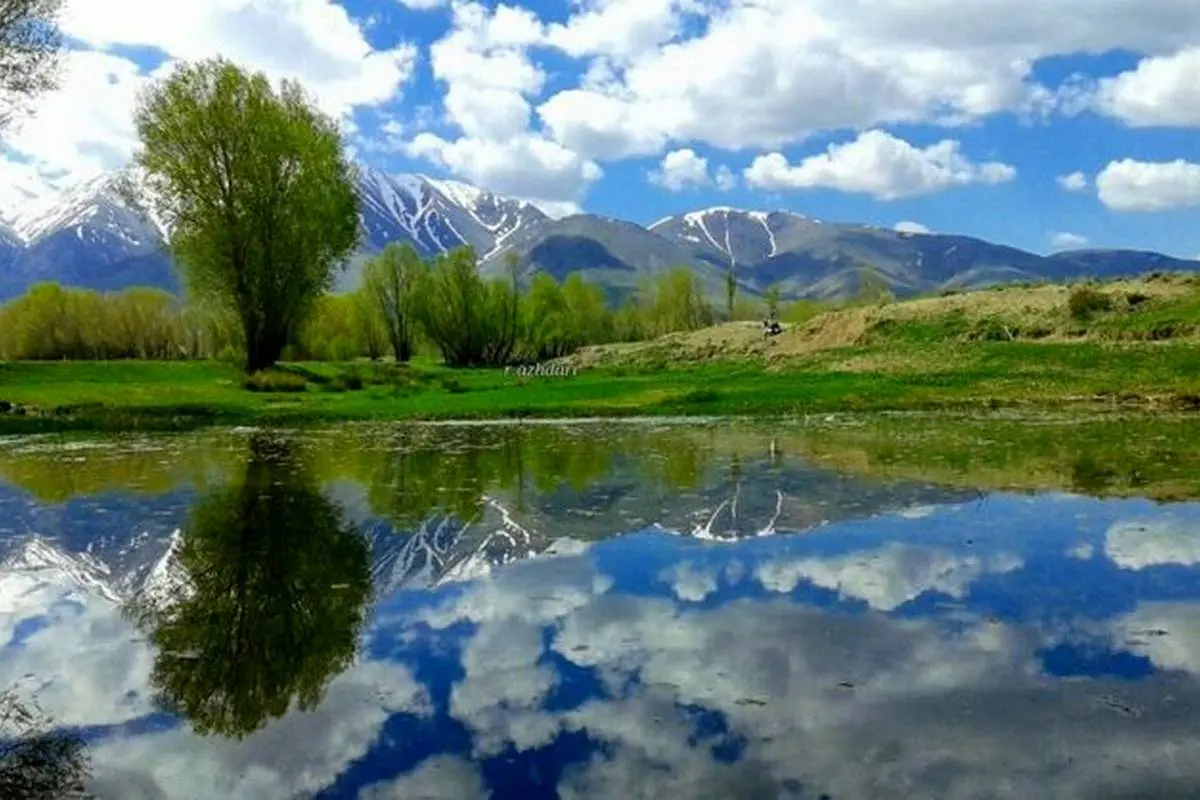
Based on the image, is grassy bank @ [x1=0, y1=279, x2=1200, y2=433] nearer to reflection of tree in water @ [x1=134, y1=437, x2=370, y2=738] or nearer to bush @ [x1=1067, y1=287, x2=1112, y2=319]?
bush @ [x1=1067, y1=287, x2=1112, y2=319]

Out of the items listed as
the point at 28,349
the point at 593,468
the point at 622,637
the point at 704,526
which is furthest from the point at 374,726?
the point at 28,349

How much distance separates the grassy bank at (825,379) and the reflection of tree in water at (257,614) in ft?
84.3

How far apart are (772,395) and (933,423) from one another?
12.3 metres

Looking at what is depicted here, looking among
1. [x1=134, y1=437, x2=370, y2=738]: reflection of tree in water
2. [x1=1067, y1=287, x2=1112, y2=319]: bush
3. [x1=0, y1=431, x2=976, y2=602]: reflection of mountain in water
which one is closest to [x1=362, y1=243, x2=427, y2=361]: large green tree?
[x1=1067, y1=287, x2=1112, y2=319]: bush

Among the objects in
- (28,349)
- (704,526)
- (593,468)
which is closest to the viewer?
(704,526)

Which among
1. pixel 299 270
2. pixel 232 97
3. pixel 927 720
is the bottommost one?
pixel 927 720

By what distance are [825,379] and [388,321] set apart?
3429 inches

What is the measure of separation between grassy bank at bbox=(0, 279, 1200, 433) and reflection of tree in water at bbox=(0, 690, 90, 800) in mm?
33017

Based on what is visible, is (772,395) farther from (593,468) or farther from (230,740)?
(230,740)

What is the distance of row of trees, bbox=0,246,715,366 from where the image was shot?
12394 centimetres

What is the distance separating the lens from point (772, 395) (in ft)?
156

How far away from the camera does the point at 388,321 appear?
5172 inches

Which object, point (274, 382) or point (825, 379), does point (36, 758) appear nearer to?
point (825, 379)

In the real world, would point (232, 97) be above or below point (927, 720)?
above
